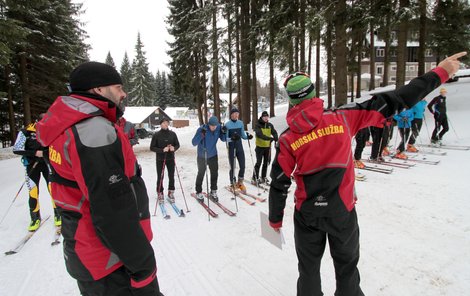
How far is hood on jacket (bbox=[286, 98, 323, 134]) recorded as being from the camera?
2137 mm

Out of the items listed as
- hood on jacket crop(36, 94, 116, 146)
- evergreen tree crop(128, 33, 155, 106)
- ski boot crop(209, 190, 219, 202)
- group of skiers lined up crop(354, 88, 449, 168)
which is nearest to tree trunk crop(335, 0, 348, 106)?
group of skiers lined up crop(354, 88, 449, 168)

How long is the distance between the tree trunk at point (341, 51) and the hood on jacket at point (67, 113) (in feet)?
39.7

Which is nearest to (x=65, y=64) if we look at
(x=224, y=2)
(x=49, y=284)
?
(x=224, y=2)

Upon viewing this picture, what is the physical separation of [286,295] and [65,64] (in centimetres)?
2136

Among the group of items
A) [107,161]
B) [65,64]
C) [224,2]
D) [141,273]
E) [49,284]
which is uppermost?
[224,2]

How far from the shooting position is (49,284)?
3.52 m

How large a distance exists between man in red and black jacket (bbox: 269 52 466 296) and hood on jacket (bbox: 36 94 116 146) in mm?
1492

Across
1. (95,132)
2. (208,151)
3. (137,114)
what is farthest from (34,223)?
(137,114)

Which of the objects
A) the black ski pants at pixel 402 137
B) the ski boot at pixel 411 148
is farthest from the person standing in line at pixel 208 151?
the ski boot at pixel 411 148

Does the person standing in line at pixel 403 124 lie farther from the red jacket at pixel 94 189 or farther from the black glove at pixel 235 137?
the red jacket at pixel 94 189

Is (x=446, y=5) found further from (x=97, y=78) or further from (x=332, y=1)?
(x=97, y=78)

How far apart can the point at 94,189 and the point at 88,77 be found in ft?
2.36

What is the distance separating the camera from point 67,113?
148cm

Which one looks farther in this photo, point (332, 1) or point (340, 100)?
point (340, 100)
